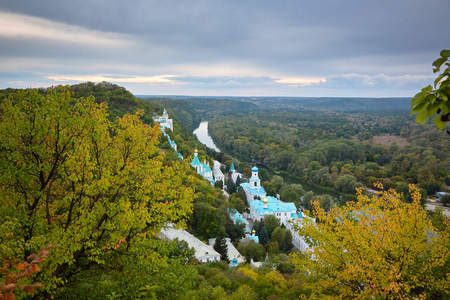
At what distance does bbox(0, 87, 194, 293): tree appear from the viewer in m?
5.32

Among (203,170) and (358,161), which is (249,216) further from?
(358,161)

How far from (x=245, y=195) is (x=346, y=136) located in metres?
77.5

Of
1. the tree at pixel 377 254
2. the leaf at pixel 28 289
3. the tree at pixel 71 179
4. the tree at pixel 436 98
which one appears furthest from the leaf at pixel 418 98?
the tree at pixel 71 179

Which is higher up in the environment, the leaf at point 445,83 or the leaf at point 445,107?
the leaf at point 445,83

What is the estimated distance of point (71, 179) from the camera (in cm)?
568

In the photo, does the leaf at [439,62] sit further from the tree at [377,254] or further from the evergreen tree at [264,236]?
the evergreen tree at [264,236]

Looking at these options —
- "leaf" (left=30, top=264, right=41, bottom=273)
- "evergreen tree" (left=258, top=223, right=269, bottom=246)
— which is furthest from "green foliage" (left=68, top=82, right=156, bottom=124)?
"leaf" (left=30, top=264, right=41, bottom=273)

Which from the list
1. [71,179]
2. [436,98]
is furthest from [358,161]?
[436,98]

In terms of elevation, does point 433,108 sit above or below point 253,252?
above

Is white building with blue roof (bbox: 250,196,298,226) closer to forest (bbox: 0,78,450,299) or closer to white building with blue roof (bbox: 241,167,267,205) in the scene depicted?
white building with blue roof (bbox: 241,167,267,205)

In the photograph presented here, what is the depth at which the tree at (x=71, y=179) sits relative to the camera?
5.32 metres

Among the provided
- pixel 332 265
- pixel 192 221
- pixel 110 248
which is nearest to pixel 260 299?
pixel 332 265

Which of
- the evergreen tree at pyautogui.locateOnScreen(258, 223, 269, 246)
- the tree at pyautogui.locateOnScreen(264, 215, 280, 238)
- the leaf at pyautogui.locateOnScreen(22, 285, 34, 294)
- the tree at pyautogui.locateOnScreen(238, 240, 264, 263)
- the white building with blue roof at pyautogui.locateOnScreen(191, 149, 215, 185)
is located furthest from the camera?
the white building with blue roof at pyautogui.locateOnScreen(191, 149, 215, 185)

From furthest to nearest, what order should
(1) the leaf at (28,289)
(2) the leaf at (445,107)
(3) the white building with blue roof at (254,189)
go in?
(3) the white building with blue roof at (254,189), (1) the leaf at (28,289), (2) the leaf at (445,107)
